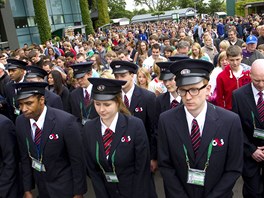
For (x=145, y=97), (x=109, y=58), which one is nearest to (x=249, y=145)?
(x=145, y=97)

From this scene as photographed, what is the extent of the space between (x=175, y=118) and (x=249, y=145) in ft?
4.35

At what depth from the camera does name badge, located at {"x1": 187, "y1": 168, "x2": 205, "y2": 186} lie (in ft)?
8.18

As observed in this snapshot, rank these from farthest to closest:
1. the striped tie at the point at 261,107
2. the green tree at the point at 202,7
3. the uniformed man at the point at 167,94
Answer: the green tree at the point at 202,7 < the uniformed man at the point at 167,94 < the striped tie at the point at 261,107

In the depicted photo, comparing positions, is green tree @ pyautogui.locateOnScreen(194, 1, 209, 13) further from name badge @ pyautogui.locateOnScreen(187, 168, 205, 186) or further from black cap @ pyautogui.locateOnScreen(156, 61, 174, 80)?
name badge @ pyautogui.locateOnScreen(187, 168, 205, 186)

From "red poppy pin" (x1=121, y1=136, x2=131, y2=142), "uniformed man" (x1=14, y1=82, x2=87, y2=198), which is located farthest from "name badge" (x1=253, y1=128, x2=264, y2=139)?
"uniformed man" (x1=14, y1=82, x2=87, y2=198)

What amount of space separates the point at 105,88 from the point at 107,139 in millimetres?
514

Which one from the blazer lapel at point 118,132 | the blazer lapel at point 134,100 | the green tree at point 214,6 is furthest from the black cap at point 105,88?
the green tree at point 214,6

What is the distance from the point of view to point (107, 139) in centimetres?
281

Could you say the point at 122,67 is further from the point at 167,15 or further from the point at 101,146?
the point at 167,15

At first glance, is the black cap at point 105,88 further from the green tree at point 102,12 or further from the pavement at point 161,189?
the green tree at point 102,12

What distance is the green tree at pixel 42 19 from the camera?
25.1 meters

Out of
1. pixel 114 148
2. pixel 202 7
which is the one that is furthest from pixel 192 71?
Result: pixel 202 7

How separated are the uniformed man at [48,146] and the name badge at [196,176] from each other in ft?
4.15

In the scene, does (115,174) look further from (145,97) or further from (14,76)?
(14,76)
